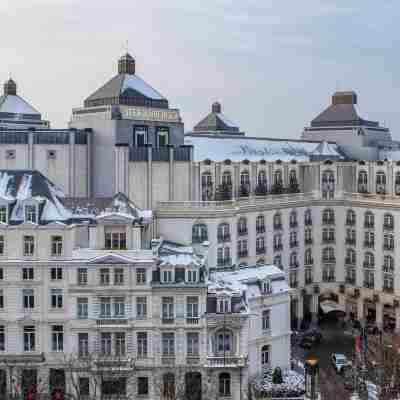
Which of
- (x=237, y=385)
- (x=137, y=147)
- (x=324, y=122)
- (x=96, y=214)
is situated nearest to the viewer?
(x=237, y=385)

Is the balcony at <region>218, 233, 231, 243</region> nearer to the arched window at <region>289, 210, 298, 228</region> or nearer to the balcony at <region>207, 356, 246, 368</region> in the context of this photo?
the arched window at <region>289, 210, 298, 228</region>

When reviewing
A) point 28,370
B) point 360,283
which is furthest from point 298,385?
point 360,283

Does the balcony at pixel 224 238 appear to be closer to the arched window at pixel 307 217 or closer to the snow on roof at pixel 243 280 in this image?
the snow on roof at pixel 243 280

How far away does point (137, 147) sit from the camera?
8881cm

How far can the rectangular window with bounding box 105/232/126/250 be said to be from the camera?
73.4m

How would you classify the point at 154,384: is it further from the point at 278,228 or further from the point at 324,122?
the point at 324,122

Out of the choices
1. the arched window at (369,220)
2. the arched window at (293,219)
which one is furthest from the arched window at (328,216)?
the arched window at (293,219)

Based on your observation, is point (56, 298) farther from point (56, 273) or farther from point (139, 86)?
point (139, 86)

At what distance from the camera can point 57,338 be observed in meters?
72.1

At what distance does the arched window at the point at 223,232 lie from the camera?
88.0m

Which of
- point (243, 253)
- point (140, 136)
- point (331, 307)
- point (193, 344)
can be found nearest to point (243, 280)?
point (193, 344)

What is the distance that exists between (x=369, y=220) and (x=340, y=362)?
25086 millimetres

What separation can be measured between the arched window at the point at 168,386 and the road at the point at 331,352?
13952 millimetres

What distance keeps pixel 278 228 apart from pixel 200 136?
1524 cm
